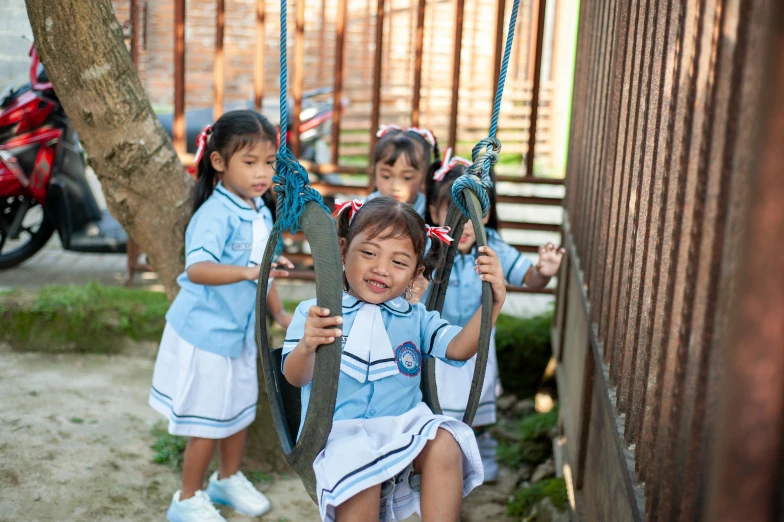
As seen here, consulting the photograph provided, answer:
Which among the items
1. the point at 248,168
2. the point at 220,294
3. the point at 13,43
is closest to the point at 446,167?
the point at 248,168

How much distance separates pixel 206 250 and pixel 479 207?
1287 millimetres

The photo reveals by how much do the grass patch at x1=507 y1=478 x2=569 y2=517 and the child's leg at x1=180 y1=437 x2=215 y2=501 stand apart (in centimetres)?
127

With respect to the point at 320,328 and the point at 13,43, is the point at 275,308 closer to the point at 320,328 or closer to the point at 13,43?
the point at 320,328

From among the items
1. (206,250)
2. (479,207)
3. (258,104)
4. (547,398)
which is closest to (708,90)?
(479,207)

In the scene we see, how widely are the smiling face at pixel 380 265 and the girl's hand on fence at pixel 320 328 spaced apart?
30 centimetres

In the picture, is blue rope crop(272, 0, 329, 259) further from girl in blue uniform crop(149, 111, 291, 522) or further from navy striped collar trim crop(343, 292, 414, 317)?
girl in blue uniform crop(149, 111, 291, 522)

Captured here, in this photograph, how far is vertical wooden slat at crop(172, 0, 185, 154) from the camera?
4.91m

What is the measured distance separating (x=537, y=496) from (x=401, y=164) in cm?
148

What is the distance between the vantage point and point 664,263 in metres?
1.76

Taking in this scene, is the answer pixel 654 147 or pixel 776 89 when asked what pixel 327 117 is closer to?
pixel 654 147

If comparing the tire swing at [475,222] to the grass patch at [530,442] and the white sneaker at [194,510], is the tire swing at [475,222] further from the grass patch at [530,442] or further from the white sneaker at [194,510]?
the grass patch at [530,442]

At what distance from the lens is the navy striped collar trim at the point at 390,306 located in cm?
236

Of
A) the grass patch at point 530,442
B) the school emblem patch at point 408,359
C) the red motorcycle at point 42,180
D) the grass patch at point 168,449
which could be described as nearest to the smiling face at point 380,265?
the school emblem patch at point 408,359

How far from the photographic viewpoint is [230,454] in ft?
11.2
